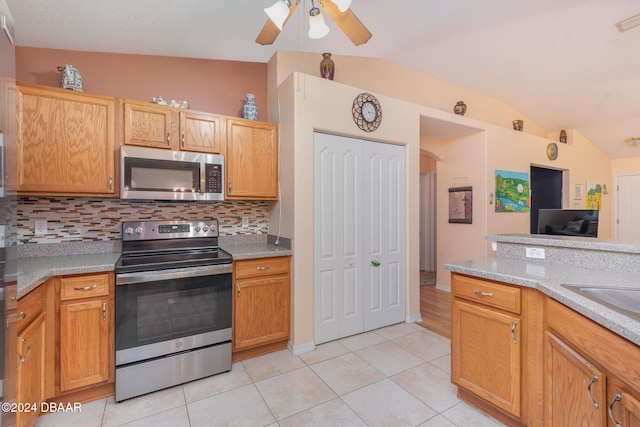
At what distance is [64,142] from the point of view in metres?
2.00

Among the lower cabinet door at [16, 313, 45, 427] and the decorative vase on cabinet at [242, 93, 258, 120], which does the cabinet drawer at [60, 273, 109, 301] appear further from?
the decorative vase on cabinet at [242, 93, 258, 120]

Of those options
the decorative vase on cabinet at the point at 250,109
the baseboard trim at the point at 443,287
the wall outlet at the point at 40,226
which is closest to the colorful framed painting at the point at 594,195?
the baseboard trim at the point at 443,287

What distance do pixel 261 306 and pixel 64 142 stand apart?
1860 millimetres

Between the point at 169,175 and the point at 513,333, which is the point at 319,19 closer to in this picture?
the point at 169,175

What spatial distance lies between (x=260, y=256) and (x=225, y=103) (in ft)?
5.22

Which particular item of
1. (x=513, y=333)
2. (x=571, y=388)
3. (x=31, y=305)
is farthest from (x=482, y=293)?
(x=31, y=305)

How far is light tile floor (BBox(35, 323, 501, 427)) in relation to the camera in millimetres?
1708

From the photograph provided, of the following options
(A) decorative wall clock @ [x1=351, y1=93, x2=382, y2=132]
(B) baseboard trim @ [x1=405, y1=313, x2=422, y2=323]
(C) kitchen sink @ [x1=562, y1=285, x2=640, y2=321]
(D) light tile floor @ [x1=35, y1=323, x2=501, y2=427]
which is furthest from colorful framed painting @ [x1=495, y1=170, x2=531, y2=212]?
(C) kitchen sink @ [x1=562, y1=285, x2=640, y2=321]

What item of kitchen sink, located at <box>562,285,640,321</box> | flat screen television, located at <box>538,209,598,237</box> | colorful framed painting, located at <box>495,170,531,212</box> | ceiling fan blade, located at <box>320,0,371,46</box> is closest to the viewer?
kitchen sink, located at <box>562,285,640,321</box>

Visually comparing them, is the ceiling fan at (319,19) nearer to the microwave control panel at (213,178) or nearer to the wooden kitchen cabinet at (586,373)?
the microwave control panel at (213,178)

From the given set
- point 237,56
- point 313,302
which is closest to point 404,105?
point 237,56

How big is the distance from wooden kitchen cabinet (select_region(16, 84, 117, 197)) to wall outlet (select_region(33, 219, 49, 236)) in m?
0.37

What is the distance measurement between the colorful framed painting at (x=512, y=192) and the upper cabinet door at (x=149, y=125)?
4144 millimetres

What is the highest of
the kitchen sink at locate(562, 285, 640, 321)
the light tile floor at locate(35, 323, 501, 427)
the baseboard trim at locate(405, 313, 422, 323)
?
the kitchen sink at locate(562, 285, 640, 321)
